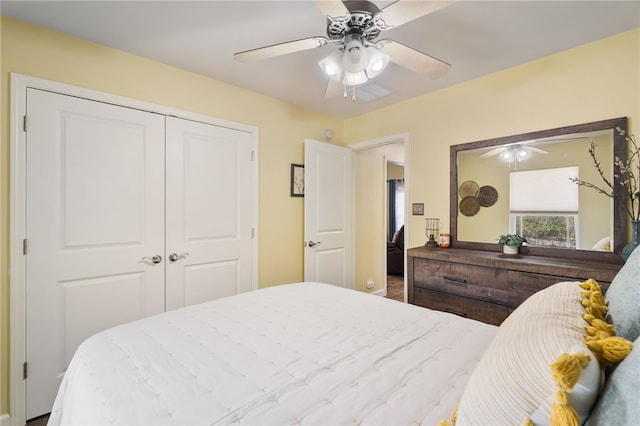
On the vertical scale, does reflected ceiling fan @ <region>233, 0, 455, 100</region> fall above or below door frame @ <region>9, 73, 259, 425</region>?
above

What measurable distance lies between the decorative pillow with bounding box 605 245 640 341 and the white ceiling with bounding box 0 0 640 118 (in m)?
1.61

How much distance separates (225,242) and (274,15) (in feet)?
6.15

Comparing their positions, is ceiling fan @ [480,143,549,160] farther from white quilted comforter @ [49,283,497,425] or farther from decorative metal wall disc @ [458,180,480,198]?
white quilted comforter @ [49,283,497,425]

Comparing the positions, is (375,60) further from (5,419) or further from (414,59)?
(5,419)

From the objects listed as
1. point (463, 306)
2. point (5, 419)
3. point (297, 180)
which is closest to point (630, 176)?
point (463, 306)

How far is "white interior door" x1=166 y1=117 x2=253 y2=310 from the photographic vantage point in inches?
95.8

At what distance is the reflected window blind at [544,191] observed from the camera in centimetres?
217

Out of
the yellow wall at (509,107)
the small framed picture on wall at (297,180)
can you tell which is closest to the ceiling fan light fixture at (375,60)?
the yellow wall at (509,107)

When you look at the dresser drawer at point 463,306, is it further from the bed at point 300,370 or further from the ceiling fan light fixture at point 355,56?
the ceiling fan light fixture at point 355,56

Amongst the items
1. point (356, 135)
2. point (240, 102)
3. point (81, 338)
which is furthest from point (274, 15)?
point (81, 338)

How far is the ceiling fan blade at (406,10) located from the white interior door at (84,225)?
6.28 feet

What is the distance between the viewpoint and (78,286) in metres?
2.01

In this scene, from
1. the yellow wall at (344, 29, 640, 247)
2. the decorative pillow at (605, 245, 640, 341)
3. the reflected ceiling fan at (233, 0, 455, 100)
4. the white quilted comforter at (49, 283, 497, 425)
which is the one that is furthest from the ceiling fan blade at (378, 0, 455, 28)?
the yellow wall at (344, 29, 640, 247)

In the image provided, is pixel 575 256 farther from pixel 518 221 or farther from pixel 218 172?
pixel 218 172
